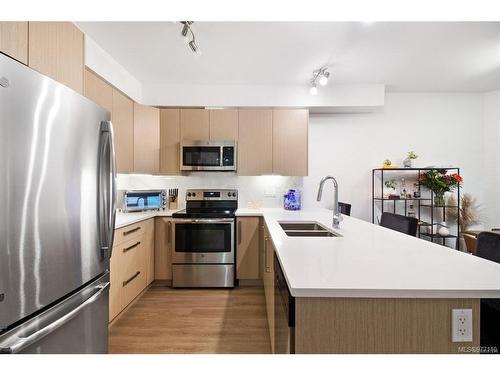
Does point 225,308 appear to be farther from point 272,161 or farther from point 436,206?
point 436,206

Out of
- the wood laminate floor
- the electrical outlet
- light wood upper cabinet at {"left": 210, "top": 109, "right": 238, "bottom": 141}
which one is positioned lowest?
the wood laminate floor

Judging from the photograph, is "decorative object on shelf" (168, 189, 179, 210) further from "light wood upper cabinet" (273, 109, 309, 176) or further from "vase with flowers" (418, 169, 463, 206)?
"vase with flowers" (418, 169, 463, 206)

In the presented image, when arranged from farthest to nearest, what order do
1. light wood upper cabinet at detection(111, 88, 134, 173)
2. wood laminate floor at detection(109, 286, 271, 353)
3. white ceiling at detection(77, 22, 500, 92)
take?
light wood upper cabinet at detection(111, 88, 134, 173), white ceiling at detection(77, 22, 500, 92), wood laminate floor at detection(109, 286, 271, 353)

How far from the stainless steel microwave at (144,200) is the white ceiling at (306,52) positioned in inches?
57.5

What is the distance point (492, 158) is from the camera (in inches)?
145

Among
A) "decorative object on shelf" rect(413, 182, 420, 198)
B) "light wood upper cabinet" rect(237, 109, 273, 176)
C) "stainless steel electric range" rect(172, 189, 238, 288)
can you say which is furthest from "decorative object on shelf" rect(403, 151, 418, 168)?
"stainless steel electric range" rect(172, 189, 238, 288)

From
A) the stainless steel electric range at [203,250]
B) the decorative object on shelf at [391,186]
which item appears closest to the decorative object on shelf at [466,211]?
the decorative object on shelf at [391,186]

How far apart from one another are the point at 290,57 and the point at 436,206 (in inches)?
113

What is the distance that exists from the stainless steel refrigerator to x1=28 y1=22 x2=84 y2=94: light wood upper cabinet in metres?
0.31

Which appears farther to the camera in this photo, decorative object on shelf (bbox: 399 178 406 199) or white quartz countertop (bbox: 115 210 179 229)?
decorative object on shelf (bbox: 399 178 406 199)

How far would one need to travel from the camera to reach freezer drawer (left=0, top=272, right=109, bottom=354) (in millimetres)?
969

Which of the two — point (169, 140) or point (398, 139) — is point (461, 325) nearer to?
point (169, 140)
